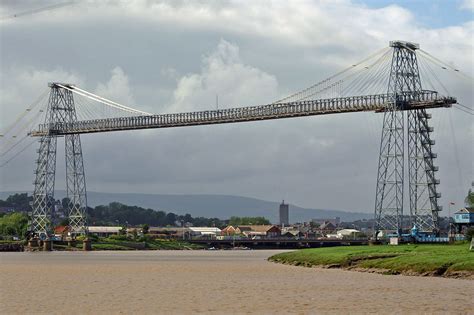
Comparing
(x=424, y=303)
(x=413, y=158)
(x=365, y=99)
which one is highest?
(x=365, y=99)

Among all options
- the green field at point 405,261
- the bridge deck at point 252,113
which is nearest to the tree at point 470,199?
the bridge deck at point 252,113

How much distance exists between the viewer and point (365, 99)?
145m

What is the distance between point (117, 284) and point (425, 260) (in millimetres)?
20683

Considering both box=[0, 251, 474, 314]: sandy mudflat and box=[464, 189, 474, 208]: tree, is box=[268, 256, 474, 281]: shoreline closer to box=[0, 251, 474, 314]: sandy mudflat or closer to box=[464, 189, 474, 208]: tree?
box=[0, 251, 474, 314]: sandy mudflat

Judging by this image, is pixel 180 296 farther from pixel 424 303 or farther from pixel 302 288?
pixel 424 303

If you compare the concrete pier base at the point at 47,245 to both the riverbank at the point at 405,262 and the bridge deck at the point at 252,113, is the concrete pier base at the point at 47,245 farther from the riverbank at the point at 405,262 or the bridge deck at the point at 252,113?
the riverbank at the point at 405,262

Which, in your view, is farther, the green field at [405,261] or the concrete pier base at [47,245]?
the concrete pier base at [47,245]

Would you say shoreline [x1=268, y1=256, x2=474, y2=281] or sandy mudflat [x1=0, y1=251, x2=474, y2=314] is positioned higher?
shoreline [x1=268, y1=256, x2=474, y2=281]

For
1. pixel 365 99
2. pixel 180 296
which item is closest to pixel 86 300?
pixel 180 296

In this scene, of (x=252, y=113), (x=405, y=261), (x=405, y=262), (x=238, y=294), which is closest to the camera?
(x=238, y=294)

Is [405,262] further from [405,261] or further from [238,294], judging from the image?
[238,294]

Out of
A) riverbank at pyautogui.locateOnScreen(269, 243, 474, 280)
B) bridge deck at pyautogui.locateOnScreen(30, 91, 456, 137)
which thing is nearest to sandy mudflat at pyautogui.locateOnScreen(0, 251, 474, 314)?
riverbank at pyautogui.locateOnScreen(269, 243, 474, 280)

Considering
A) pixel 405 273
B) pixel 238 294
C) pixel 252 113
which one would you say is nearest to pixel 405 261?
pixel 405 273

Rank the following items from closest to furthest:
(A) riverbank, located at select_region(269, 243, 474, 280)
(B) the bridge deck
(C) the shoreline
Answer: (C) the shoreline
(A) riverbank, located at select_region(269, 243, 474, 280)
(B) the bridge deck
